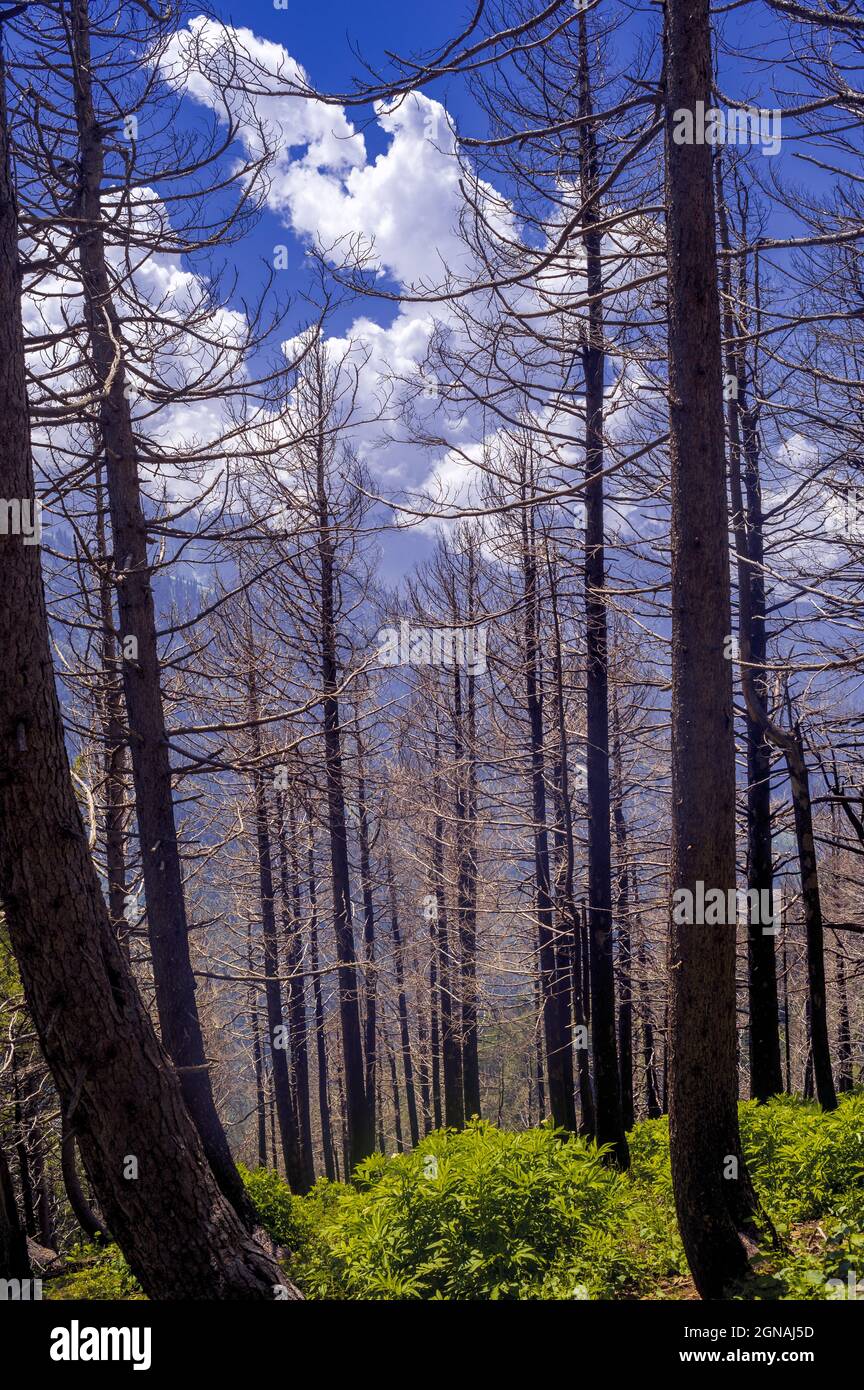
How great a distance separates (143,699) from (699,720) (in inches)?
192

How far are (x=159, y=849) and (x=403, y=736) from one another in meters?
9.63

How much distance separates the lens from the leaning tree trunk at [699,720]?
477 cm

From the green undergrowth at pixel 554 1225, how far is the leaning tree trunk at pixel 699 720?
0.43 m

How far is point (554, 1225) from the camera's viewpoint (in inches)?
203

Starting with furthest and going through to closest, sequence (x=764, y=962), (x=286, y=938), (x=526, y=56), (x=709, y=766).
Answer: (x=286, y=938), (x=764, y=962), (x=526, y=56), (x=709, y=766)

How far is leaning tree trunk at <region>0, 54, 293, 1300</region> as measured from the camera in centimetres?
377

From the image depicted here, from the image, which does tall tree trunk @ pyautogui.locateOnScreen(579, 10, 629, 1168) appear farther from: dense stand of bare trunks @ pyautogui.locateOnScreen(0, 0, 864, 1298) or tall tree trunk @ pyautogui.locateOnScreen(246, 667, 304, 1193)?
tall tree trunk @ pyautogui.locateOnScreen(246, 667, 304, 1193)

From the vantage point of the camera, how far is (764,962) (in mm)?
10773

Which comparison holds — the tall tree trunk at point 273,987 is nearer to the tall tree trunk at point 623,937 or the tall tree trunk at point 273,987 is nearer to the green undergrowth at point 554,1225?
the tall tree trunk at point 623,937

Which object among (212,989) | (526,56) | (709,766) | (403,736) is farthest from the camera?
(212,989)

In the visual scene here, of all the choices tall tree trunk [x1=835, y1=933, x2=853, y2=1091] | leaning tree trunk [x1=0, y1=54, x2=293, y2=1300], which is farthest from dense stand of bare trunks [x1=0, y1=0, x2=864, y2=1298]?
tall tree trunk [x1=835, y1=933, x2=853, y2=1091]

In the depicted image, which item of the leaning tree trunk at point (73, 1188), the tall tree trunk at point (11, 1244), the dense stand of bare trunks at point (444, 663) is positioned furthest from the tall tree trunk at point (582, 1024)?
the tall tree trunk at point (11, 1244)
